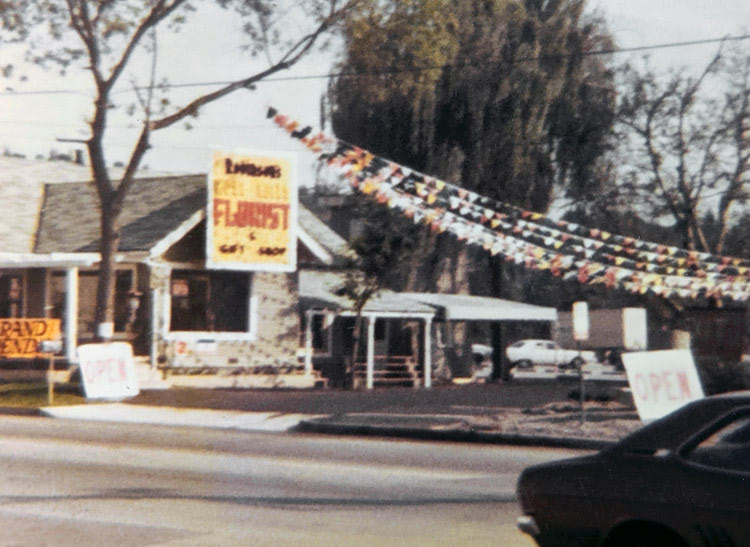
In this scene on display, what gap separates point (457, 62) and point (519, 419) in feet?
70.5

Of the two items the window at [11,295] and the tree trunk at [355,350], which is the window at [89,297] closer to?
the window at [11,295]

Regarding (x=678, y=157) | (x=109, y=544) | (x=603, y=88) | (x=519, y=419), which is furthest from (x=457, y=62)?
(x=109, y=544)

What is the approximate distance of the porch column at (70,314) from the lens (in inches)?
1208

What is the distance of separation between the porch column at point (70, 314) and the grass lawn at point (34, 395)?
0.99 m

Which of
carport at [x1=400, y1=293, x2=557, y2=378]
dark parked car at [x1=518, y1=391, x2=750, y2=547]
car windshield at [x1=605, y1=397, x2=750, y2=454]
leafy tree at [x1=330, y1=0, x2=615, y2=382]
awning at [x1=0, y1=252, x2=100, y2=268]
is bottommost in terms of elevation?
dark parked car at [x1=518, y1=391, x2=750, y2=547]

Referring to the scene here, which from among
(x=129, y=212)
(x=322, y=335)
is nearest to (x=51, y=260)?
(x=129, y=212)

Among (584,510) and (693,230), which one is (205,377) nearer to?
(693,230)

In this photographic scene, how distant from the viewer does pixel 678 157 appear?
42.7 m

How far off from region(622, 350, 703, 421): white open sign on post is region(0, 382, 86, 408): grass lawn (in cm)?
1201

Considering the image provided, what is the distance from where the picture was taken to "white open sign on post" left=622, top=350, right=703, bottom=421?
2019cm

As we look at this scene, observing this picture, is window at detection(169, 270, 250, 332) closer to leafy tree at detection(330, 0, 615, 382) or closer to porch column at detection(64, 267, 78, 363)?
porch column at detection(64, 267, 78, 363)

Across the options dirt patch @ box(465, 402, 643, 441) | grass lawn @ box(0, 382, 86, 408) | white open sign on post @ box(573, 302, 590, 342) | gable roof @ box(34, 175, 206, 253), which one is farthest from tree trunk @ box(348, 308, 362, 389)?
white open sign on post @ box(573, 302, 590, 342)

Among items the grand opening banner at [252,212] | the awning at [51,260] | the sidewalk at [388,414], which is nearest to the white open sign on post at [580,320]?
the sidewalk at [388,414]

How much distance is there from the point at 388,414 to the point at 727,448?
16.6 meters
